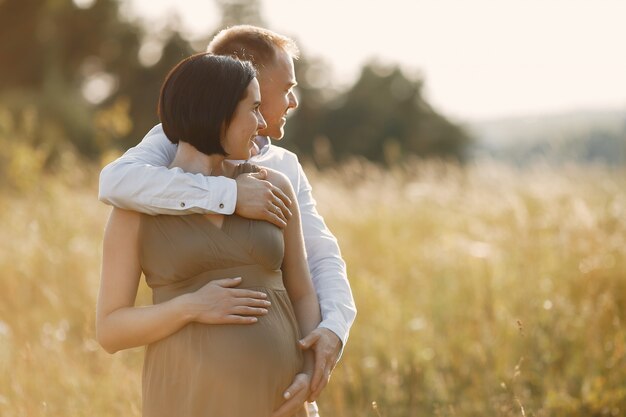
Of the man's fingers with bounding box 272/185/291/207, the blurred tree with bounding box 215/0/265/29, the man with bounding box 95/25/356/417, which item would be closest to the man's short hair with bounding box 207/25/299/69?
the man with bounding box 95/25/356/417

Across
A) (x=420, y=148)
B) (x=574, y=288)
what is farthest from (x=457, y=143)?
(x=574, y=288)

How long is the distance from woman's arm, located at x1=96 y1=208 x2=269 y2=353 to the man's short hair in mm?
734

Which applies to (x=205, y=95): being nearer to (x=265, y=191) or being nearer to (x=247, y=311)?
(x=265, y=191)

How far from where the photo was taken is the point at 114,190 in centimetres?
218

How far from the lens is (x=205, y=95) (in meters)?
2.16

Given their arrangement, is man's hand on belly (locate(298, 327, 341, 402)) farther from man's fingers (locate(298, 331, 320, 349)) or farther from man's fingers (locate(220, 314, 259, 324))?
man's fingers (locate(220, 314, 259, 324))

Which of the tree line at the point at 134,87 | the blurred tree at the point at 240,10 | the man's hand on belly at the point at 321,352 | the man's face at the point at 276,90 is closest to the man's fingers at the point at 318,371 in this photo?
the man's hand on belly at the point at 321,352

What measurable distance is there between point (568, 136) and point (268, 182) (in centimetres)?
819

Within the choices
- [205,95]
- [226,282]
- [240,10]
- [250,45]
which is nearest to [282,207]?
[226,282]

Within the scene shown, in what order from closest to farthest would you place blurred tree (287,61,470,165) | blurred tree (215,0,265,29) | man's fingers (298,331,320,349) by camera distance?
Result: man's fingers (298,331,320,349), blurred tree (287,61,470,165), blurred tree (215,0,265,29)

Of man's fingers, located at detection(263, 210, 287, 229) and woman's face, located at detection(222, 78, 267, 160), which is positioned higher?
woman's face, located at detection(222, 78, 267, 160)

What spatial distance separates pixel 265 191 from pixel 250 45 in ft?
2.14

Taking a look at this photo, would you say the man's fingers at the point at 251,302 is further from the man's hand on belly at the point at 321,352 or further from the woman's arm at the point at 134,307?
the man's hand on belly at the point at 321,352

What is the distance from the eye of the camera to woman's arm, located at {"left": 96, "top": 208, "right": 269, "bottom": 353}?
2.15m
